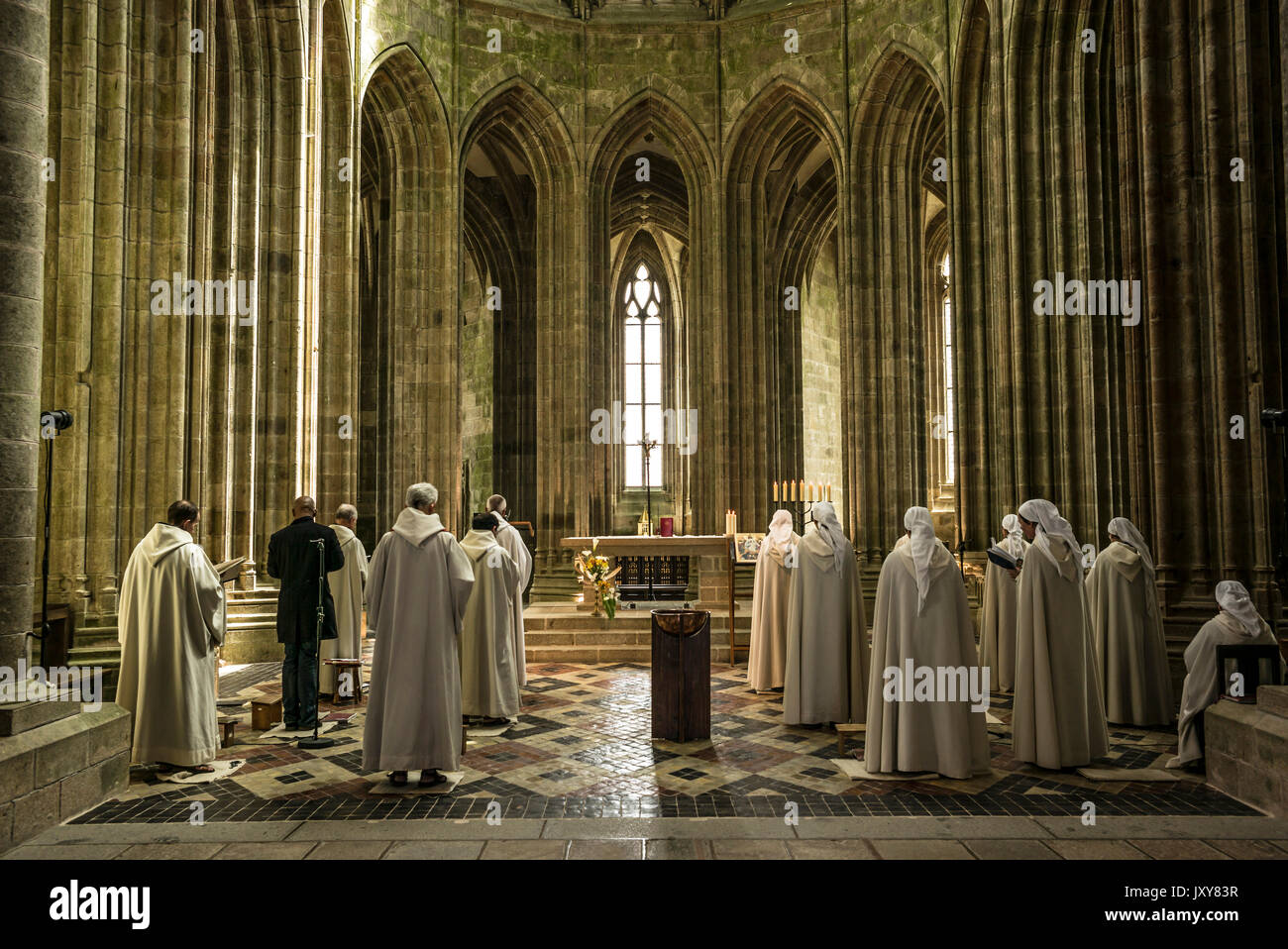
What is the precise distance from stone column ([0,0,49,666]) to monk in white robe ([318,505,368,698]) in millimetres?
3548

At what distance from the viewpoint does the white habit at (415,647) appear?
17.7 feet

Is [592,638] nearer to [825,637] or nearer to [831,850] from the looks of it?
[825,637]

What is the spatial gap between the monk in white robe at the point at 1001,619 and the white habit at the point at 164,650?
644 centimetres

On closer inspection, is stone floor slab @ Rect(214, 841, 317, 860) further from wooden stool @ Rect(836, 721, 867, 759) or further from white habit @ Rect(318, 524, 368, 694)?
white habit @ Rect(318, 524, 368, 694)

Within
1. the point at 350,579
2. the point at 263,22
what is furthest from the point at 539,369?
the point at 350,579

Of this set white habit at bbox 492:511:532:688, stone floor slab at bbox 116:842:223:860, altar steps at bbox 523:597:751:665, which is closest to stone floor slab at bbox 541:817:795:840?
stone floor slab at bbox 116:842:223:860

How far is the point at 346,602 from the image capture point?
8531mm

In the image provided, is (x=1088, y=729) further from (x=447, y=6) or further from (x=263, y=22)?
(x=447, y=6)

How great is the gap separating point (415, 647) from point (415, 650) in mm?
17

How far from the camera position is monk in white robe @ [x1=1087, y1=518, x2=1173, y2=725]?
7.15 metres

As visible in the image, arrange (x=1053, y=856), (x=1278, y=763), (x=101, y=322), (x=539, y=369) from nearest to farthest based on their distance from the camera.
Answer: (x=1053, y=856) < (x=1278, y=763) < (x=101, y=322) < (x=539, y=369)

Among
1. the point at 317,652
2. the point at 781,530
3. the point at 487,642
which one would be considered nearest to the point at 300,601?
the point at 317,652
